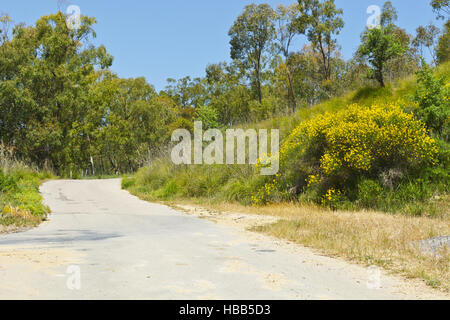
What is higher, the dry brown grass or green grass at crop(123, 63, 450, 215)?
green grass at crop(123, 63, 450, 215)

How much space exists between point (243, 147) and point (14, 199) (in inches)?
378

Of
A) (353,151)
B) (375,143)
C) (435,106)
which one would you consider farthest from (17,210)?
(435,106)

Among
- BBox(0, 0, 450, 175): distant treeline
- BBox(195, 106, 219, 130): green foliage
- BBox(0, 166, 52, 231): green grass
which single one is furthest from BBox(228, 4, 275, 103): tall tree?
BBox(0, 166, 52, 231): green grass

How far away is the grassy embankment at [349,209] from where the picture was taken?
21.3ft

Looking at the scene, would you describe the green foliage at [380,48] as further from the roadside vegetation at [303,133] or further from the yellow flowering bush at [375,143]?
the yellow flowering bush at [375,143]

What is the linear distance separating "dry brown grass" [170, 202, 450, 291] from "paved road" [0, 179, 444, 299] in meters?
0.42

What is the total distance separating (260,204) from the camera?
14773mm

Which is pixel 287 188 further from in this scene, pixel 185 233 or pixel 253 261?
pixel 253 261

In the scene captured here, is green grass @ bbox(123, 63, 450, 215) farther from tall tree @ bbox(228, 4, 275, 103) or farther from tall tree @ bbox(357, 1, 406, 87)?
tall tree @ bbox(228, 4, 275, 103)

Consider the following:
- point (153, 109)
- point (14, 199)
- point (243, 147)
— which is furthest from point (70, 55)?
point (14, 199)

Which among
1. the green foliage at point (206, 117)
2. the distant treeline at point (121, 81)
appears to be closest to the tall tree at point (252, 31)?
the distant treeline at point (121, 81)

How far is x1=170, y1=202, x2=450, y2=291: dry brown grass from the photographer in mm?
5750

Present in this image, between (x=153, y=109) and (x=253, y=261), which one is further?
(x=153, y=109)

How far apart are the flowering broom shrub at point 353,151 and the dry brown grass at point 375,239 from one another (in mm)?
2563
